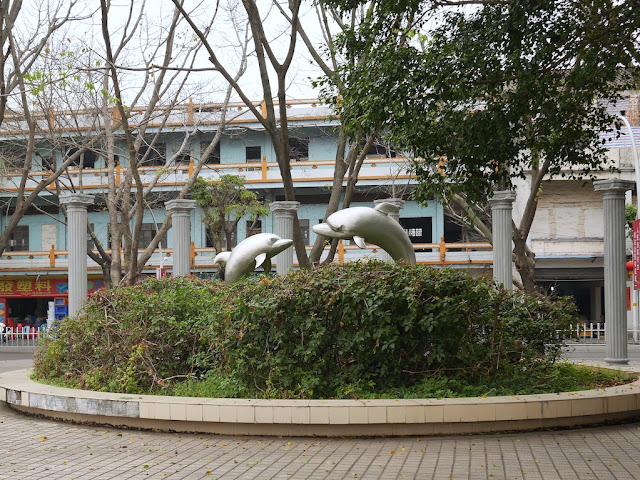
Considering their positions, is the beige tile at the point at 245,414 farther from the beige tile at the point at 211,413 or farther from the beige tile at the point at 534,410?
the beige tile at the point at 534,410

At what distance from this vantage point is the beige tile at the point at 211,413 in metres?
7.65

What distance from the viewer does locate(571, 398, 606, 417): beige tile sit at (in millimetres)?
7797

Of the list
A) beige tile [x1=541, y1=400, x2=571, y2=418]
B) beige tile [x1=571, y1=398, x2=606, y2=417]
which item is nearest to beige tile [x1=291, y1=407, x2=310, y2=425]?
beige tile [x1=541, y1=400, x2=571, y2=418]

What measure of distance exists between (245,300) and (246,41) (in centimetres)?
1144

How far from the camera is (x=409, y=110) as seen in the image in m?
9.30

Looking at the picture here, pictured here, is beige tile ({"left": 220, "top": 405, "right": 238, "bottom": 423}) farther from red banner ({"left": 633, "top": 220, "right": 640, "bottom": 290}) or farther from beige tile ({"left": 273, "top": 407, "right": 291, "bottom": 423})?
red banner ({"left": 633, "top": 220, "right": 640, "bottom": 290})

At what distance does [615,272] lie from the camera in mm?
12797

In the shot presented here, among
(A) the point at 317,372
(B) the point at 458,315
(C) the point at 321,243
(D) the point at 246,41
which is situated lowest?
(A) the point at 317,372

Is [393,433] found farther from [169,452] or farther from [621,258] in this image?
[621,258]

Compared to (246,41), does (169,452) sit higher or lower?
lower

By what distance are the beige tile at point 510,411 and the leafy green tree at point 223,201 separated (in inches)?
718

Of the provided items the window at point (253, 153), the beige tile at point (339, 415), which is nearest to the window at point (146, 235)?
the window at point (253, 153)

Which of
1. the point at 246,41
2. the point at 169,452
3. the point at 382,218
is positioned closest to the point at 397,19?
the point at 382,218

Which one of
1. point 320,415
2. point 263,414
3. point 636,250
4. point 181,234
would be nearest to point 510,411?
point 320,415
